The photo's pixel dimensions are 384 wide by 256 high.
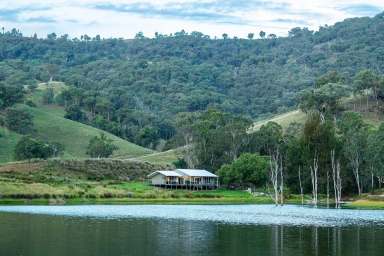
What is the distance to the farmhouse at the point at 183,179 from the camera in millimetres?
148875

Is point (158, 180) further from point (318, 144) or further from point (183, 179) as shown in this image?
point (318, 144)

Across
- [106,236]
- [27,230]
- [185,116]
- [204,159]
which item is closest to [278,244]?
[106,236]

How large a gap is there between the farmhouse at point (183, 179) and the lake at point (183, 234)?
62.8 m

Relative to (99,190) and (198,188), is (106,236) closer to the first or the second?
(99,190)

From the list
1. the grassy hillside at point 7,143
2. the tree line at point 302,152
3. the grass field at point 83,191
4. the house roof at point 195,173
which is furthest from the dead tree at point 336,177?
the grassy hillside at point 7,143

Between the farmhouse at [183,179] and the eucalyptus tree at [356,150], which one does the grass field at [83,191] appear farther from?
the eucalyptus tree at [356,150]

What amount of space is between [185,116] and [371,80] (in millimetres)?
50132

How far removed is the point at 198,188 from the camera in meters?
150

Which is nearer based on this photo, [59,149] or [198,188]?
[198,188]

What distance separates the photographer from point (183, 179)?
15112cm

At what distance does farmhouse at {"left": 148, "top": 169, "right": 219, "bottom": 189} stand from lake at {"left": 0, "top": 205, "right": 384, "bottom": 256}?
62759 mm

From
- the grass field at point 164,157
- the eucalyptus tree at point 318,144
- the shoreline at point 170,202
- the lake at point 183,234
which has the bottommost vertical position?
the shoreline at point 170,202

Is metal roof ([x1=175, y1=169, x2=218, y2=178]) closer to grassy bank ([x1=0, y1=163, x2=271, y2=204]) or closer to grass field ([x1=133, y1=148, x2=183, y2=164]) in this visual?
grassy bank ([x1=0, y1=163, x2=271, y2=204])

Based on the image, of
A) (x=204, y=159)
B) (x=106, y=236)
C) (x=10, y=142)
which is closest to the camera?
(x=106, y=236)
